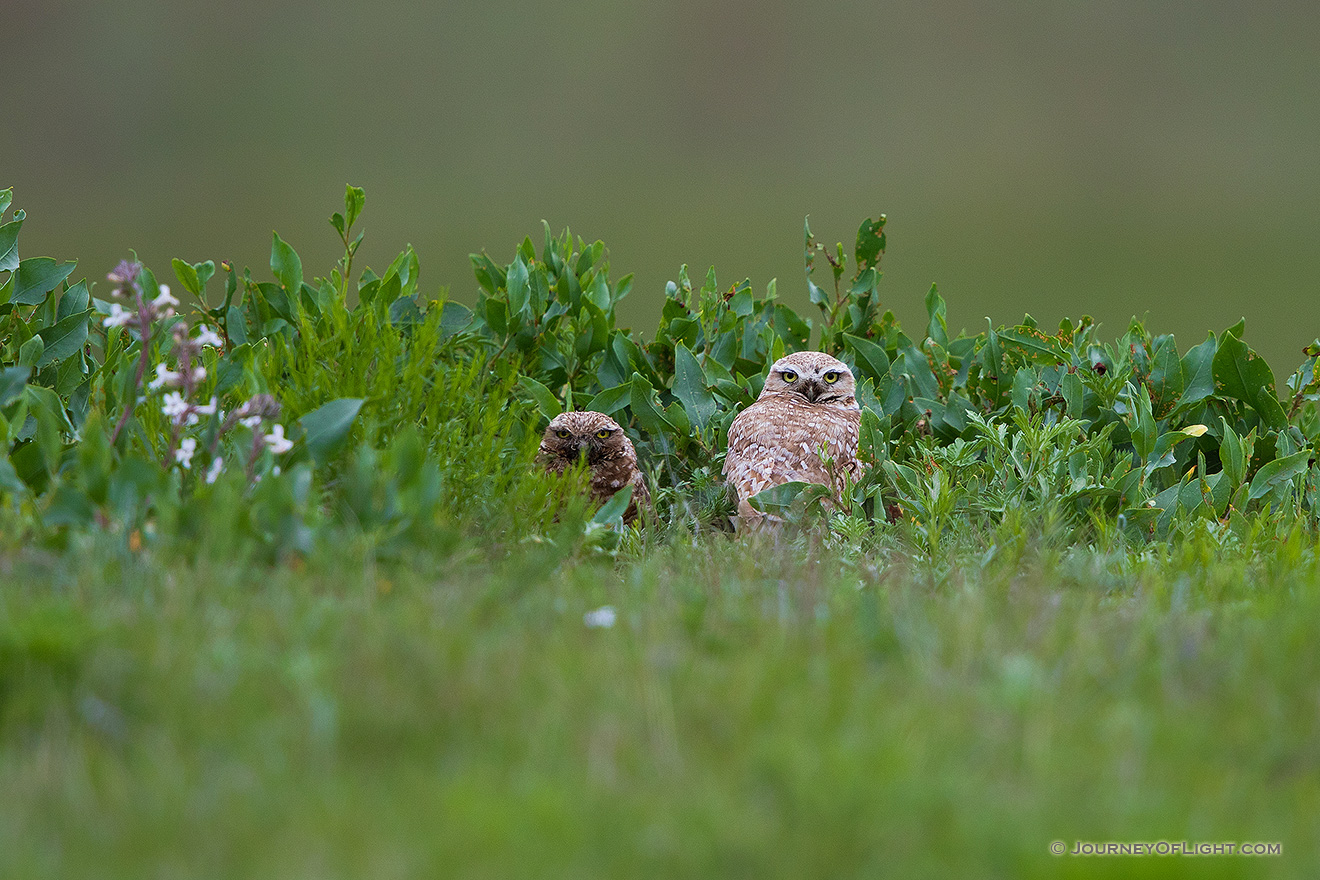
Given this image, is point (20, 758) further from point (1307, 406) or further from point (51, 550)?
point (1307, 406)

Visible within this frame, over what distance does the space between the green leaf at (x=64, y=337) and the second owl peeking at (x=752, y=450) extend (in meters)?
2.25

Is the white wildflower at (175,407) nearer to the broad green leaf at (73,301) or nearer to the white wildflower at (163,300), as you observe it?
the white wildflower at (163,300)

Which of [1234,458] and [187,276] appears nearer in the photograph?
[1234,458]

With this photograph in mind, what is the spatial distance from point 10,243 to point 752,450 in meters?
3.62

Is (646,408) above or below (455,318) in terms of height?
below

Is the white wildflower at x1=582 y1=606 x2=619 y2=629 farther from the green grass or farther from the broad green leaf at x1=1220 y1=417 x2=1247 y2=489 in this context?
the broad green leaf at x1=1220 y1=417 x2=1247 y2=489

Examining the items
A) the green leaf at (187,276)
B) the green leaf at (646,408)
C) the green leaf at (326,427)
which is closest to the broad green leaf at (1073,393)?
the green leaf at (646,408)

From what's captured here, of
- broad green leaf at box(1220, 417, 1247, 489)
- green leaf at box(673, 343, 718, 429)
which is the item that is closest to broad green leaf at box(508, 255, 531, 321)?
green leaf at box(673, 343, 718, 429)

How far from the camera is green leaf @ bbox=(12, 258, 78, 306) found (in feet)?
17.6

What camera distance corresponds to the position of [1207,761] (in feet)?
7.81

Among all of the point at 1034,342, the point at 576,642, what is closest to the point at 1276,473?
the point at 1034,342

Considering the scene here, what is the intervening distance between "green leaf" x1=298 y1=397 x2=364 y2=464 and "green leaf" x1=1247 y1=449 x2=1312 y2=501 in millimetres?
4175

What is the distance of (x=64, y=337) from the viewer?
211 inches

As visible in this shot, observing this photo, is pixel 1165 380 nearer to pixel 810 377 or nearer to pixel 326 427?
pixel 810 377
